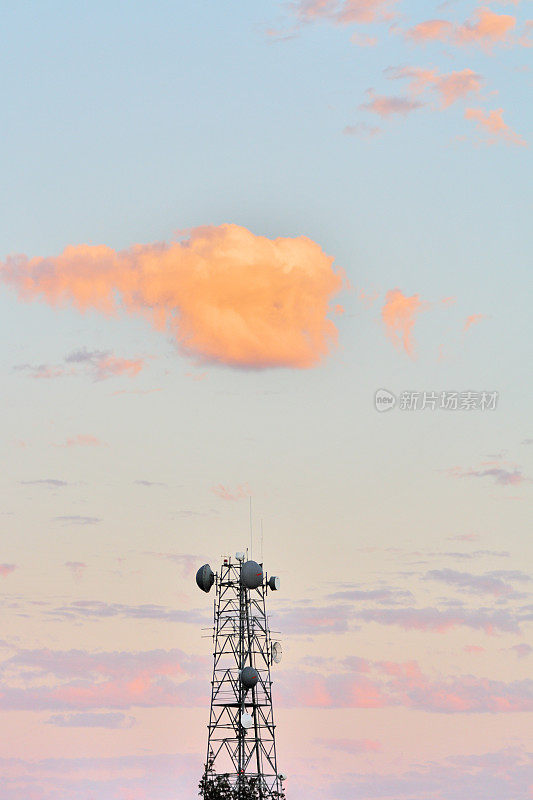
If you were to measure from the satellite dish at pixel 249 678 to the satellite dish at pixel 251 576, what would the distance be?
6.81 meters

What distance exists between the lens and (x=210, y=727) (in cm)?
12325

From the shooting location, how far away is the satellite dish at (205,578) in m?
125

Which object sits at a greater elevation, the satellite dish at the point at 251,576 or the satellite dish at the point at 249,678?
the satellite dish at the point at 251,576

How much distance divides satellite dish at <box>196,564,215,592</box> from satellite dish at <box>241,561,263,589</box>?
2.73m

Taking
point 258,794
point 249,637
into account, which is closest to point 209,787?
point 258,794

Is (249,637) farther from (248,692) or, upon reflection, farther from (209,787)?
(209,787)

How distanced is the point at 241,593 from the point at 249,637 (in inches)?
143

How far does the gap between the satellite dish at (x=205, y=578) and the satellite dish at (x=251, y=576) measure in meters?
2.73

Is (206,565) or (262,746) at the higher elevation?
(206,565)

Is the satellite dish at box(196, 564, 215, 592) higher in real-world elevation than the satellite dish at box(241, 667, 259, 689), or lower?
higher

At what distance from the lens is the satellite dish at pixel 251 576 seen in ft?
406

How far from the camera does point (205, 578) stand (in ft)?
409

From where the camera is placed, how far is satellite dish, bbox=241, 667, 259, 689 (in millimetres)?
122188

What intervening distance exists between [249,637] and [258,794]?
1251 cm
